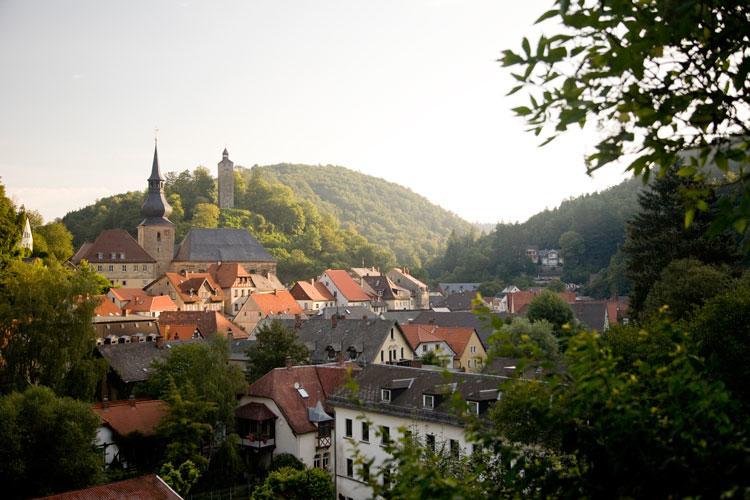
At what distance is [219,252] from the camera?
98.4 m

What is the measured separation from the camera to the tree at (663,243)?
30578 mm

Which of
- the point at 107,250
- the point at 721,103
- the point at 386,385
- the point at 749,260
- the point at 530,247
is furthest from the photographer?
the point at 530,247

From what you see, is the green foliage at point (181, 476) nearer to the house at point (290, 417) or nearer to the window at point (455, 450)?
the house at point (290, 417)

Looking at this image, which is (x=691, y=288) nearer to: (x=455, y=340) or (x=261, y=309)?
(x=455, y=340)

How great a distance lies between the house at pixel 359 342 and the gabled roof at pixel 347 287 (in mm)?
45010

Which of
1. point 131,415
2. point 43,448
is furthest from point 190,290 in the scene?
point 43,448

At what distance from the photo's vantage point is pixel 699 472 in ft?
14.1

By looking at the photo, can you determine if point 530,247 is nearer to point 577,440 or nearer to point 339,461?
point 339,461

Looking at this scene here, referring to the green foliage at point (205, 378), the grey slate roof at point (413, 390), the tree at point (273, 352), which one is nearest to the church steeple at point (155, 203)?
the tree at point (273, 352)

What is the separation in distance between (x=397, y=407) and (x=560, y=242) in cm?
11412

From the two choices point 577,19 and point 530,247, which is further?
point 530,247

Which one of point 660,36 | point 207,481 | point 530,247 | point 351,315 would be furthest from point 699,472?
point 530,247

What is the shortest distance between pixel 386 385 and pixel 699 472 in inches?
927

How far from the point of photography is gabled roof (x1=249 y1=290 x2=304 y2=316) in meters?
69.4
